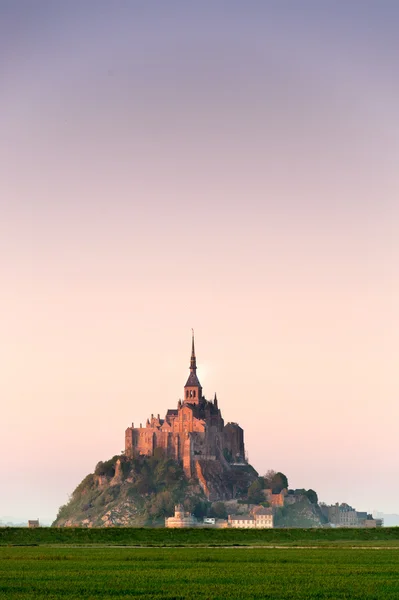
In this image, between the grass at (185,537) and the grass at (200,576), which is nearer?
the grass at (200,576)

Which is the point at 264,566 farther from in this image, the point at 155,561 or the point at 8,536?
the point at 8,536

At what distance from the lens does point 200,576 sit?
48.9 metres

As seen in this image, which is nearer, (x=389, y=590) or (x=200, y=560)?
(x=389, y=590)

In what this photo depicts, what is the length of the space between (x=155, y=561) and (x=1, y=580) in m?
15.9

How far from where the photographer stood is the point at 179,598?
1572 inches

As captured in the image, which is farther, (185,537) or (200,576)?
(185,537)

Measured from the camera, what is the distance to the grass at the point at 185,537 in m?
102

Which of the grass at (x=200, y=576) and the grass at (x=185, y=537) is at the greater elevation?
the grass at (x=185, y=537)

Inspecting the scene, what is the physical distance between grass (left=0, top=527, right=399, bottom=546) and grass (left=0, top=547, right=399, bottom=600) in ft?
114

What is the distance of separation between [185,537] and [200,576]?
200 feet

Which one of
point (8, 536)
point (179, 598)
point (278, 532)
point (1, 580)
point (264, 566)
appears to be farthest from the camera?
point (278, 532)

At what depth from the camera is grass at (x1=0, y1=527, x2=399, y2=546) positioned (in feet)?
336

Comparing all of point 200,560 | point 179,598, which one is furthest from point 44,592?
point 200,560

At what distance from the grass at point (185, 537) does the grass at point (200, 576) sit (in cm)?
3477
